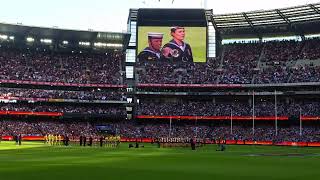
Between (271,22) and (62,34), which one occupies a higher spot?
(271,22)

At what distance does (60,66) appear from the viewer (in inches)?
5054

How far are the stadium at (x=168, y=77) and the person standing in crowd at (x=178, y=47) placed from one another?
26 cm

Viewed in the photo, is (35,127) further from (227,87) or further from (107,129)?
(227,87)

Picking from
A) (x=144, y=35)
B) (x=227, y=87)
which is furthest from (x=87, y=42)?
(x=227, y=87)

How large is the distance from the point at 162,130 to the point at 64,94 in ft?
86.0

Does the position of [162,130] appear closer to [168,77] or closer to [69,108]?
[168,77]

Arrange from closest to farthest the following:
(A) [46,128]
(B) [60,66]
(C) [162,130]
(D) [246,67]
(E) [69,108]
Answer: (A) [46,128]
(C) [162,130]
(E) [69,108]
(D) [246,67]
(B) [60,66]

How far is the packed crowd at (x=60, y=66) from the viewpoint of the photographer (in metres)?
122

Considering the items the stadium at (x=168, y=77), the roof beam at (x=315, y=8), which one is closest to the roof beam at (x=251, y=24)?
the stadium at (x=168, y=77)

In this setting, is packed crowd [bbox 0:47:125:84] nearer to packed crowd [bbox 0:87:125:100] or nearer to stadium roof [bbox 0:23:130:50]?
packed crowd [bbox 0:87:125:100]

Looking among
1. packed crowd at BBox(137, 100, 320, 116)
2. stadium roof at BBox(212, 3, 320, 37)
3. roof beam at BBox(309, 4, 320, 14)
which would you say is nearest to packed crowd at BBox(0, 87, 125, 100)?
packed crowd at BBox(137, 100, 320, 116)

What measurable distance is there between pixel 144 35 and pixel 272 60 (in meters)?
33.5

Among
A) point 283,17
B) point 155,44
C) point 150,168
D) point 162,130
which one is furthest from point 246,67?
point 150,168

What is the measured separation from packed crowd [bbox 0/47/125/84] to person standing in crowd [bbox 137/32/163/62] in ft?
27.2
